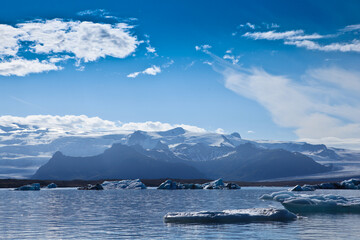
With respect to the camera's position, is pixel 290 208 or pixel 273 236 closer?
pixel 273 236

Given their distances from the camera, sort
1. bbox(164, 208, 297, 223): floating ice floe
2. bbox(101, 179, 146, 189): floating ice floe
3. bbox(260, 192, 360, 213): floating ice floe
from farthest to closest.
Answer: bbox(101, 179, 146, 189): floating ice floe
bbox(260, 192, 360, 213): floating ice floe
bbox(164, 208, 297, 223): floating ice floe

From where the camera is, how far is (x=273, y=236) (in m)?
22.9

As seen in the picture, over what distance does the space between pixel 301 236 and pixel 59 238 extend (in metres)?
14.1

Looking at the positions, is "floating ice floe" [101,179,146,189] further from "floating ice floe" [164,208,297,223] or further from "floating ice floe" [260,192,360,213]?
"floating ice floe" [164,208,297,223]

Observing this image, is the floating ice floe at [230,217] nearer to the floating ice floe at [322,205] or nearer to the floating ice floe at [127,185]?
the floating ice floe at [322,205]

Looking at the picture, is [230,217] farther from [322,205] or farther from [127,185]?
[127,185]

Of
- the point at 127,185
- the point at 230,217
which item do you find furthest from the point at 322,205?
the point at 127,185

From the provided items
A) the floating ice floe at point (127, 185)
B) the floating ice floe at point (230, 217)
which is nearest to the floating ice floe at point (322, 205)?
the floating ice floe at point (230, 217)

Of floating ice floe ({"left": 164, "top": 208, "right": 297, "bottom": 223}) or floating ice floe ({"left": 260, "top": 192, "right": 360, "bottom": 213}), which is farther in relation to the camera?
floating ice floe ({"left": 260, "top": 192, "right": 360, "bottom": 213})

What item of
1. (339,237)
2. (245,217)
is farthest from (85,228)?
(339,237)

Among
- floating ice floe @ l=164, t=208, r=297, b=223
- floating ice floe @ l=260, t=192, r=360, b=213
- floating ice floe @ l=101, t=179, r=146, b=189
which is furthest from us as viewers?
floating ice floe @ l=101, t=179, r=146, b=189

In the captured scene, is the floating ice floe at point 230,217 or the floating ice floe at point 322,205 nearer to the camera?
the floating ice floe at point 230,217

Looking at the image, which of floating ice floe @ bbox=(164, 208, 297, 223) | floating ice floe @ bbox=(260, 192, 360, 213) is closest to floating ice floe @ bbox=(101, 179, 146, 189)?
floating ice floe @ bbox=(260, 192, 360, 213)

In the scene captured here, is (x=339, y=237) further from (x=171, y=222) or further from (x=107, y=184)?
(x=107, y=184)
